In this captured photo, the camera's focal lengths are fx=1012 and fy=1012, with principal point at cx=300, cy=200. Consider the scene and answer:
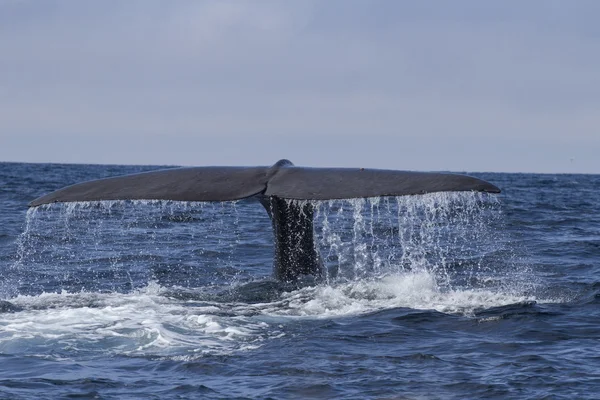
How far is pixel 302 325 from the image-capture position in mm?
8766

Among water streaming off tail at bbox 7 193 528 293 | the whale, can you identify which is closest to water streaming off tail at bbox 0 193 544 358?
water streaming off tail at bbox 7 193 528 293

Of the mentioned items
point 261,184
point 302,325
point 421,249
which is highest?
point 261,184

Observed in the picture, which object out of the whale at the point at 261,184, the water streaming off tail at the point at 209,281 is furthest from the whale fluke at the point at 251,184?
the water streaming off tail at the point at 209,281

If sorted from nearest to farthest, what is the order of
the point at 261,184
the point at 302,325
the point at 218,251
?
the point at 261,184 < the point at 302,325 < the point at 218,251

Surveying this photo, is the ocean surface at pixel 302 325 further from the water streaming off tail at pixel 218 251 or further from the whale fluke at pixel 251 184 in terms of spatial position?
the whale fluke at pixel 251 184

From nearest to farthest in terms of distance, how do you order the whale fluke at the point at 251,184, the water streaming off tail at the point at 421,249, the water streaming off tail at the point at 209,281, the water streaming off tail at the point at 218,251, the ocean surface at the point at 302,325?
the ocean surface at the point at 302,325 → the whale fluke at the point at 251,184 → the water streaming off tail at the point at 209,281 → the water streaming off tail at the point at 421,249 → the water streaming off tail at the point at 218,251

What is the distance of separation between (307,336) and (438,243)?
33.4 feet

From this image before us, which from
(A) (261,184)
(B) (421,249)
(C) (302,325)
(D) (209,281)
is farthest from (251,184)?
(B) (421,249)

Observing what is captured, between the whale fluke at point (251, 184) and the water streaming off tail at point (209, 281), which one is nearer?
the whale fluke at point (251, 184)

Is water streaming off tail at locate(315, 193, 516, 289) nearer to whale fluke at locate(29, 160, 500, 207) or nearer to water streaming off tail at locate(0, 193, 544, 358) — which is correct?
water streaming off tail at locate(0, 193, 544, 358)

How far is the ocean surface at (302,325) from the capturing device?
699cm

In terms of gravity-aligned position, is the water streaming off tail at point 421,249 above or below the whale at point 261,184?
below

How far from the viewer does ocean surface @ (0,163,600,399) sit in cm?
699

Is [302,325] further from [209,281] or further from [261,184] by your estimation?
[209,281]
